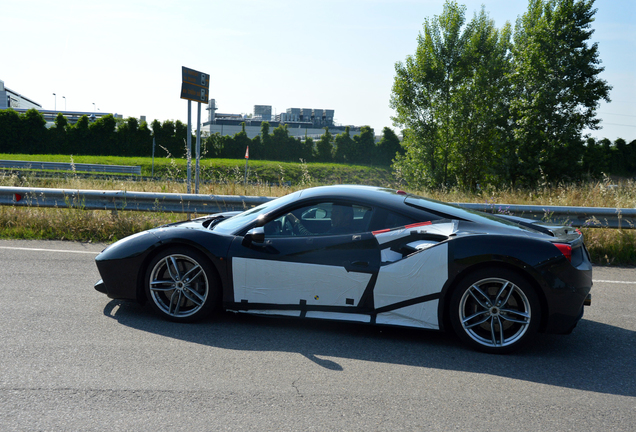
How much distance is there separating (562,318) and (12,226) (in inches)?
327

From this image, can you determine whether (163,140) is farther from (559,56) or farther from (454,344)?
(454,344)

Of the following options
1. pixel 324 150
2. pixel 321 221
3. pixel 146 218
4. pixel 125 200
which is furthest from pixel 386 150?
pixel 321 221

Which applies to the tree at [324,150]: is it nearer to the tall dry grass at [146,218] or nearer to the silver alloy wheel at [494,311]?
the tall dry grass at [146,218]

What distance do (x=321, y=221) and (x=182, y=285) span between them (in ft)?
4.34

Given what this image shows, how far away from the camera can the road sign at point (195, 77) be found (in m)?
10.2

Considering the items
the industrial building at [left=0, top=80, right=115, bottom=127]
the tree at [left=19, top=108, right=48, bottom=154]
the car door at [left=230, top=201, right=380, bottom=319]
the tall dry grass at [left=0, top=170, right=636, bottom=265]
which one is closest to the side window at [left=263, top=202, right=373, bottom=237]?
the car door at [left=230, top=201, right=380, bottom=319]

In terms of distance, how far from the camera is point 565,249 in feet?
12.4

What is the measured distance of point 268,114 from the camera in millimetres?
113375

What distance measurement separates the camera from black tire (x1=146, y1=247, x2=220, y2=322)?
426cm

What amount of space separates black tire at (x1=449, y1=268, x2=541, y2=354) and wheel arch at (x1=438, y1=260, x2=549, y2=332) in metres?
0.03

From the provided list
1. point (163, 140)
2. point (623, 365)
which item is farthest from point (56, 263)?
point (163, 140)

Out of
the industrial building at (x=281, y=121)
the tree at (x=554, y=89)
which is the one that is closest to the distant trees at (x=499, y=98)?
the tree at (x=554, y=89)

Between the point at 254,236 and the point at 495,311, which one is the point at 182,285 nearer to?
the point at 254,236

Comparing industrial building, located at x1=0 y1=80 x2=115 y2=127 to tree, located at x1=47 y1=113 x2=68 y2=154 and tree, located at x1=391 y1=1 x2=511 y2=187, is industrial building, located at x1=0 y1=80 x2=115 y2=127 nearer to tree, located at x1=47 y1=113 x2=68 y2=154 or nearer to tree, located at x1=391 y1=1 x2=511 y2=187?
tree, located at x1=47 y1=113 x2=68 y2=154
